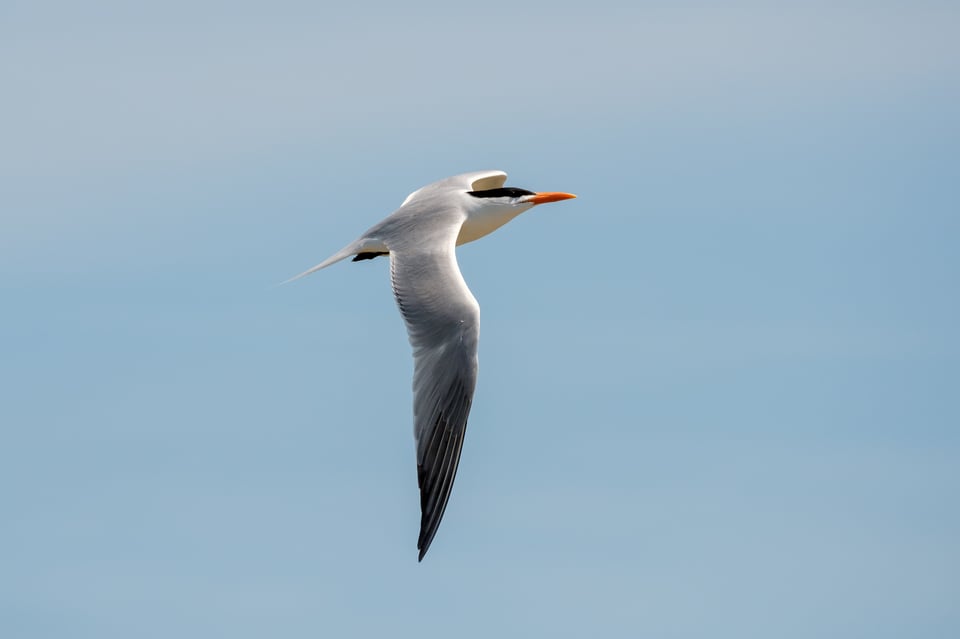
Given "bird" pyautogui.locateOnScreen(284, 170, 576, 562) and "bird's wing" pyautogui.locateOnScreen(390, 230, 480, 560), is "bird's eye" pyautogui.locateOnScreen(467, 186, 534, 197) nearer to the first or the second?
"bird" pyautogui.locateOnScreen(284, 170, 576, 562)

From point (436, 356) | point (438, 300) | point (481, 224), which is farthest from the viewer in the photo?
point (481, 224)

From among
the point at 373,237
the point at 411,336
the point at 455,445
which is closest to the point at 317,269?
the point at 373,237

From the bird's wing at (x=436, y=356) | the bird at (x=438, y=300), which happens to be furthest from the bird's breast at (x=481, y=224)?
the bird's wing at (x=436, y=356)

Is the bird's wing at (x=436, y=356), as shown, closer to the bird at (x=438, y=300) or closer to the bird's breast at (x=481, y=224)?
the bird at (x=438, y=300)

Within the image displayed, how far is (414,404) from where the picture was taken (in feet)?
48.8

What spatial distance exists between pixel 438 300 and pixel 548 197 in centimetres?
440

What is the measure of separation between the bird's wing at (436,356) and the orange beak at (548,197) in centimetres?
279

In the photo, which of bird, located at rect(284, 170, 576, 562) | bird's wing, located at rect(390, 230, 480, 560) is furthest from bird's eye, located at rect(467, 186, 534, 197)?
bird's wing, located at rect(390, 230, 480, 560)

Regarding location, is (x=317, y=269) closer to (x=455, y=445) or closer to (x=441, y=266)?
(x=441, y=266)

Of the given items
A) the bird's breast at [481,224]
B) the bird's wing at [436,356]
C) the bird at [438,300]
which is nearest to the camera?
the bird's wing at [436,356]

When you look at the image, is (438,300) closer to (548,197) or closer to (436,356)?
(436,356)

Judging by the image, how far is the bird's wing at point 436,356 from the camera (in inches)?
566

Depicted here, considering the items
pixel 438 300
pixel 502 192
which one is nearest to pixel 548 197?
pixel 502 192

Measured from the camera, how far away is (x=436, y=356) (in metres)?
15.4
